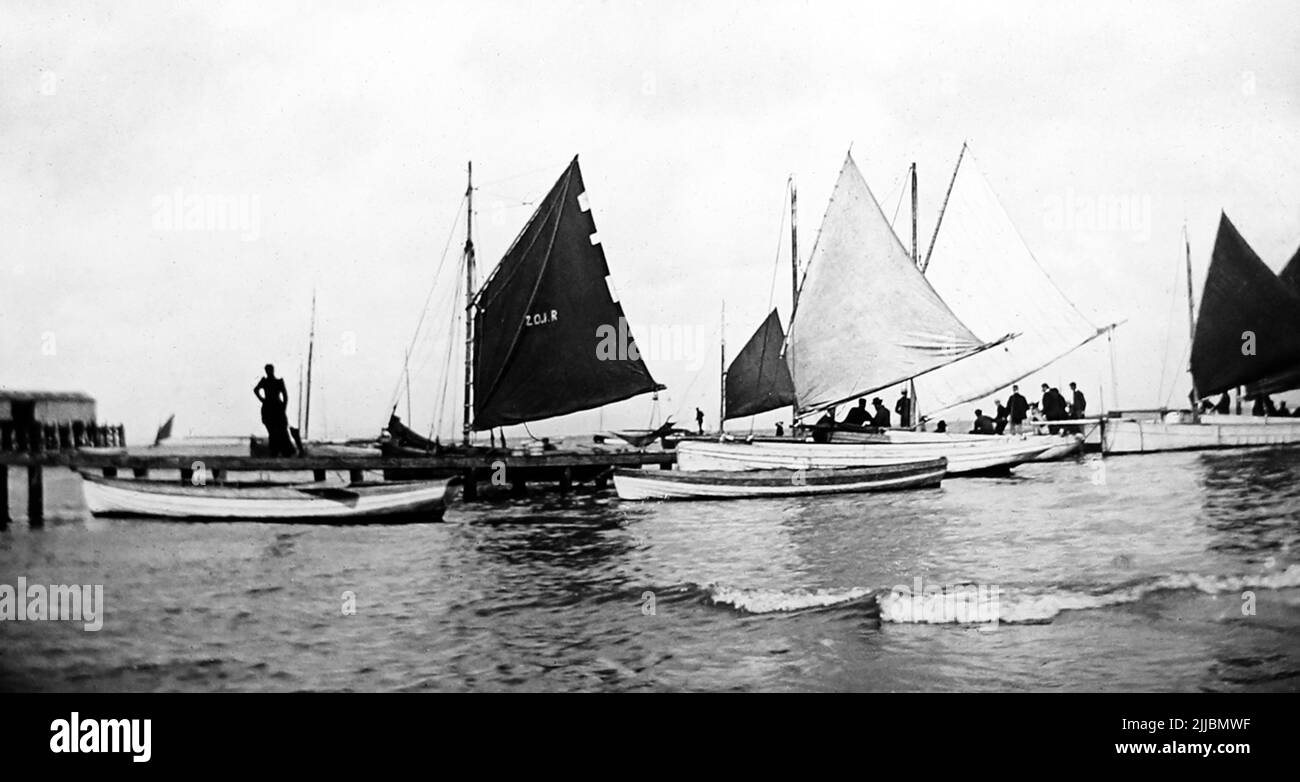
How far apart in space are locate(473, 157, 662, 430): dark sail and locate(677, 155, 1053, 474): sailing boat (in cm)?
59

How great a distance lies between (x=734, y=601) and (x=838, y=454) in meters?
1.53

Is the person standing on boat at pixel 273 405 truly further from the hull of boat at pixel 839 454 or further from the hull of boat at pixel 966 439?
the hull of boat at pixel 966 439

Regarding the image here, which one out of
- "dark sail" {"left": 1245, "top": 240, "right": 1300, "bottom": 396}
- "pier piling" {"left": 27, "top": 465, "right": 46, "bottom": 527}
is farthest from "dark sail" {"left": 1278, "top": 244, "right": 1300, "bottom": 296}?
"pier piling" {"left": 27, "top": 465, "right": 46, "bottom": 527}

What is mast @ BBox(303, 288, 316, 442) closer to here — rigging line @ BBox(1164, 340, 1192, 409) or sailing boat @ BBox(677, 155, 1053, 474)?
sailing boat @ BBox(677, 155, 1053, 474)

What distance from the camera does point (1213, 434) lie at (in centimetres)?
415

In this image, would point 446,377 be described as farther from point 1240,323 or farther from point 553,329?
point 1240,323

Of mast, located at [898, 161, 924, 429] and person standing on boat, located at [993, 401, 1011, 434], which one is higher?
mast, located at [898, 161, 924, 429]

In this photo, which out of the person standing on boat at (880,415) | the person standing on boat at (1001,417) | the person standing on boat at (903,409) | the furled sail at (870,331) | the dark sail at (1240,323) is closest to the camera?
the dark sail at (1240,323)

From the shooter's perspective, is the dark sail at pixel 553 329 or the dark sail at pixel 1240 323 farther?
the dark sail at pixel 553 329

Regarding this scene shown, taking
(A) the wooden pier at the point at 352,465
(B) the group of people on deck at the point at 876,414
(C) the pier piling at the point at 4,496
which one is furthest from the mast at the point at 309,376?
(B) the group of people on deck at the point at 876,414

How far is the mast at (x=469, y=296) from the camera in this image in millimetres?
3889

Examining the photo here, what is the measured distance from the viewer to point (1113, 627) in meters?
3.67

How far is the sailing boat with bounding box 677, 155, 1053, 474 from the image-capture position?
4.46 metres

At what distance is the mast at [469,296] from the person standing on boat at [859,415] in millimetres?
2203
